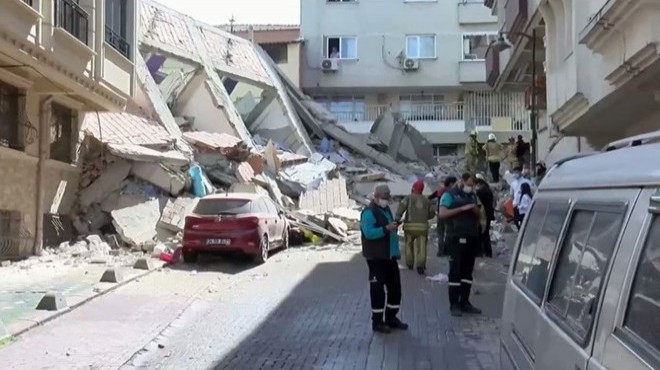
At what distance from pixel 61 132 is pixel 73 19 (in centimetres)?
377

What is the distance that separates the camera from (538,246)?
4195 mm

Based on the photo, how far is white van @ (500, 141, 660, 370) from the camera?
244 centimetres

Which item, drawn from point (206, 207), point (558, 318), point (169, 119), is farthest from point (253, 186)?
point (558, 318)

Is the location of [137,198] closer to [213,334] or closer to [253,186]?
[253,186]

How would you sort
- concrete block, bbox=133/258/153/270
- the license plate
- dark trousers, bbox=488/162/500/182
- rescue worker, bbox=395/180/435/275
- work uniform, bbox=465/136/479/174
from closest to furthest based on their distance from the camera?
rescue worker, bbox=395/180/435/275
concrete block, bbox=133/258/153/270
the license plate
dark trousers, bbox=488/162/500/182
work uniform, bbox=465/136/479/174

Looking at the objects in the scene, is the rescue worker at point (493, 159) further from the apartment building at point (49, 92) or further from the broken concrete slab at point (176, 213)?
the apartment building at point (49, 92)

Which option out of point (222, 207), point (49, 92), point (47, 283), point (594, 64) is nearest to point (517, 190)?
point (594, 64)

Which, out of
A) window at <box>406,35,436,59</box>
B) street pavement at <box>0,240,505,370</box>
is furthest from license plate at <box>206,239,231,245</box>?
window at <box>406,35,436,59</box>

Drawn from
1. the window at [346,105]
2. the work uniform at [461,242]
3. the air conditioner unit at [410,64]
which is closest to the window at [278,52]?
the window at [346,105]

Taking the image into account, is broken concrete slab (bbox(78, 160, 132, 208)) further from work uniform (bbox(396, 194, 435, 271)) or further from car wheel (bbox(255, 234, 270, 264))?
work uniform (bbox(396, 194, 435, 271))

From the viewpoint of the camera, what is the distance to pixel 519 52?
20.7m

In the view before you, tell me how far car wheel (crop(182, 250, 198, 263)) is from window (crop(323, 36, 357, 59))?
986 inches

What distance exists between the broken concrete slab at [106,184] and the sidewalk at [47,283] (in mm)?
2505

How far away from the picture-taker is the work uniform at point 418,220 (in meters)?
13.2
